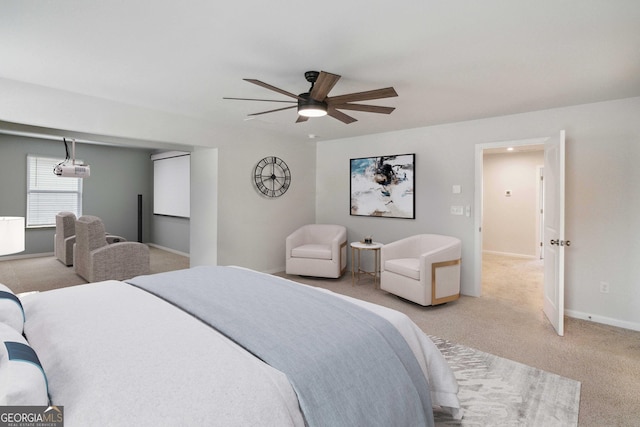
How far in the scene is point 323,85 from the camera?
7.84 ft

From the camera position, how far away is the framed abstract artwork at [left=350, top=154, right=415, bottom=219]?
4941 mm

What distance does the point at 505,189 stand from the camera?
7.39 meters

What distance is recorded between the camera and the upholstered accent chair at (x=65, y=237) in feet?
18.9

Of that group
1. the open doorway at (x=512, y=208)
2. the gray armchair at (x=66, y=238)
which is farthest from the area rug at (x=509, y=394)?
the gray armchair at (x=66, y=238)

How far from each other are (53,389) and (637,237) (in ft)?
15.5

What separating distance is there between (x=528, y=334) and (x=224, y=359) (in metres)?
3.11

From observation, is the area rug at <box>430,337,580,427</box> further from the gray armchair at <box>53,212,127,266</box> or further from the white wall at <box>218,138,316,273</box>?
the gray armchair at <box>53,212,127,266</box>

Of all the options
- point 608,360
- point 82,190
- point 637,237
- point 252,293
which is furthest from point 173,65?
point 82,190

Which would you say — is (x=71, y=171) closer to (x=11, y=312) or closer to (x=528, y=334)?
(x=11, y=312)

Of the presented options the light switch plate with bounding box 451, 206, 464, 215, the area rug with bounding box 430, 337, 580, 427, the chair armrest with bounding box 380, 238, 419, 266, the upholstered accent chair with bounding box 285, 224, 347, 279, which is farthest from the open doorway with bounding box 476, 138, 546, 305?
the area rug with bounding box 430, 337, 580, 427

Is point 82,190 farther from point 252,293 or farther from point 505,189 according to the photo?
point 505,189

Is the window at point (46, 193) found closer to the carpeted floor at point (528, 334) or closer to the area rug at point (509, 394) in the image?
the carpeted floor at point (528, 334)

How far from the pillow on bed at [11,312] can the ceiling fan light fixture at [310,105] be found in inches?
86.3

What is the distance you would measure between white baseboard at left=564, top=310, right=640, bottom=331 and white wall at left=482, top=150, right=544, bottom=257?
3714 mm
